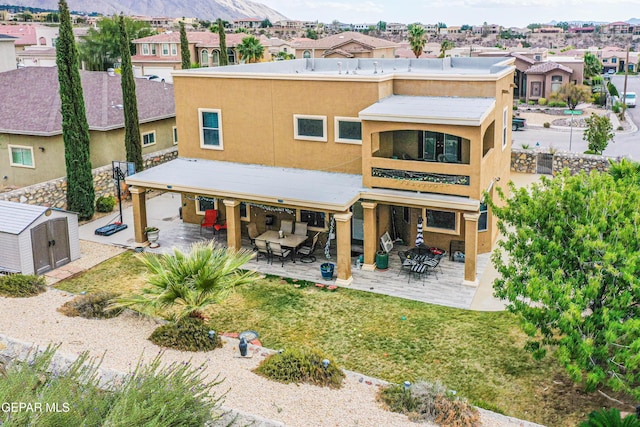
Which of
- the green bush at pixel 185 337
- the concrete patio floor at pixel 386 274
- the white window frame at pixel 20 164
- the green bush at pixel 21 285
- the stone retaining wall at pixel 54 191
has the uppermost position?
the white window frame at pixel 20 164

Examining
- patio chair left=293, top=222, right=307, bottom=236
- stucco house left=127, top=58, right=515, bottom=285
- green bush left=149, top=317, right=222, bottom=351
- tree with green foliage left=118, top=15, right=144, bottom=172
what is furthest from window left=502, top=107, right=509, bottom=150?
tree with green foliage left=118, top=15, right=144, bottom=172

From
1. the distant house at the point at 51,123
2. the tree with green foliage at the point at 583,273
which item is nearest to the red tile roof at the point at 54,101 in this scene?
the distant house at the point at 51,123

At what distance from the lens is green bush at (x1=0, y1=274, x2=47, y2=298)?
699 inches

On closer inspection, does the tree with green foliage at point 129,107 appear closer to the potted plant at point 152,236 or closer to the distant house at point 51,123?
the distant house at point 51,123

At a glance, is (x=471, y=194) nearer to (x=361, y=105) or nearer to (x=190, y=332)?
(x=361, y=105)

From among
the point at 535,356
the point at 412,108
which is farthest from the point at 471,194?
the point at 535,356

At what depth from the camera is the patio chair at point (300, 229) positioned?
22.9 m

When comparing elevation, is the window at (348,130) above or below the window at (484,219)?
above

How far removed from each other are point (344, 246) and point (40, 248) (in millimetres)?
9982

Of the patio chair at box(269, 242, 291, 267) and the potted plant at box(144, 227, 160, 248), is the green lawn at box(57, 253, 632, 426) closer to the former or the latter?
the patio chair at box(269, 242, 291, 267)

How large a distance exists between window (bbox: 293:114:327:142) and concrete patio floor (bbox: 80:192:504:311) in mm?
4207

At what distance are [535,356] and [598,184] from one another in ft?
12.9

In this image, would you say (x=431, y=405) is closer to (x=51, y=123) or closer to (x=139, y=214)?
(x=139, y=214)

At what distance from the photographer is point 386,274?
821 inches
